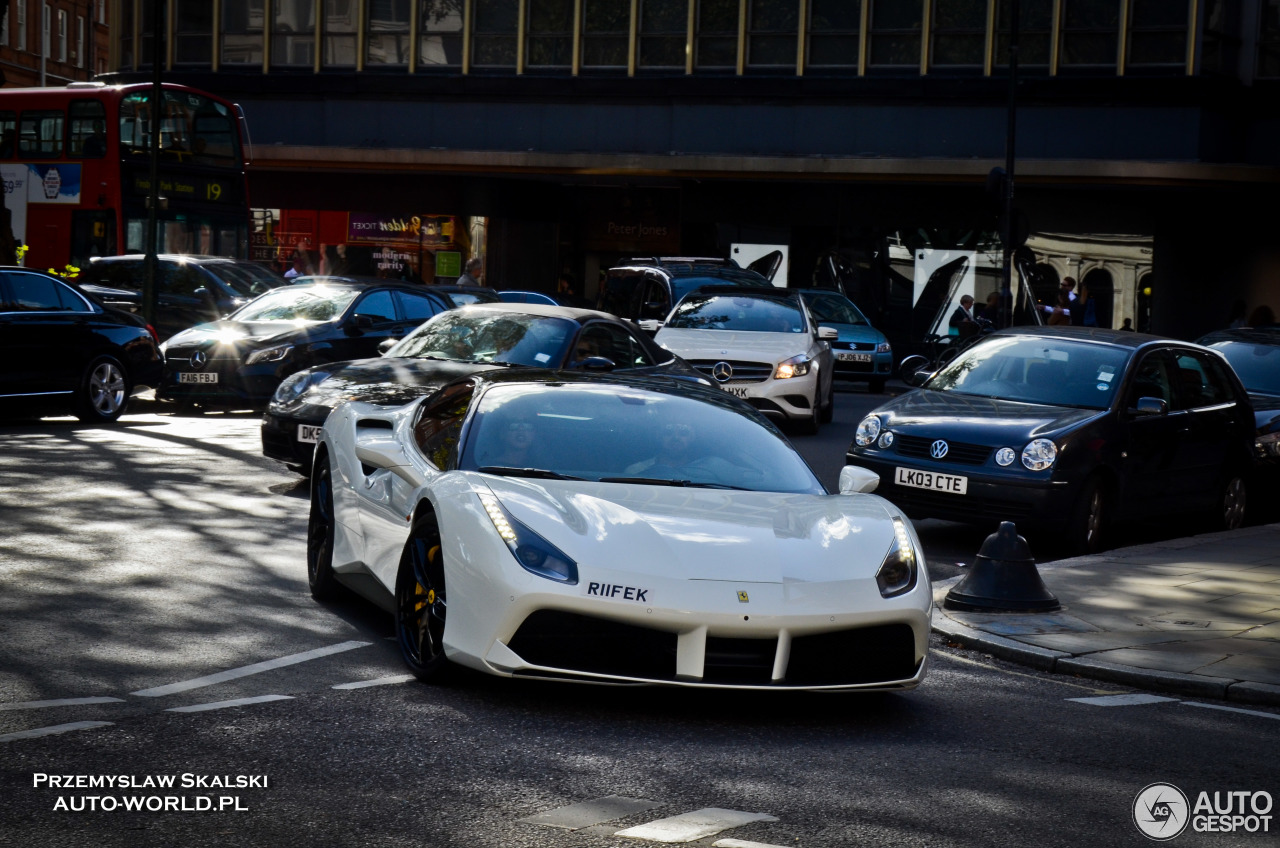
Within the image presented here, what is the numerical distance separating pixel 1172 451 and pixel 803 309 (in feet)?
28.7

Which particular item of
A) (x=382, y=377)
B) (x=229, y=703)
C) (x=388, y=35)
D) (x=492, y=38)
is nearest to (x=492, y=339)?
(x=382, y=377)

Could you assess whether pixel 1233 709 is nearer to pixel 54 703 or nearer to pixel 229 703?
pixel 229 703

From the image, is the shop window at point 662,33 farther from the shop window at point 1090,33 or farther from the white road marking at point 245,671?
the white road marking at point 245,671

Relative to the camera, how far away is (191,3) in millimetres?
40031

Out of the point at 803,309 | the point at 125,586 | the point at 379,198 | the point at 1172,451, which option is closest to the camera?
the point at 125,586

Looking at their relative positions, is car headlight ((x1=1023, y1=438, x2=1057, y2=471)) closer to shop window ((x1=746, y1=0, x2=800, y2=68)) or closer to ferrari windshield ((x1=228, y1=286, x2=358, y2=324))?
ferrari windshield ((x1=228, y1=286, x2=358, y2=324))

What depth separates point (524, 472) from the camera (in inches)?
269

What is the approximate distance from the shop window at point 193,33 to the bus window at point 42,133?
13.3m

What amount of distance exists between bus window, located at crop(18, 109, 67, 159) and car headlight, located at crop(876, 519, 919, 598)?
22889 mm

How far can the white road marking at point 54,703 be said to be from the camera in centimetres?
576

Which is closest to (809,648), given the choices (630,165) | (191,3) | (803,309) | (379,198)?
(803,309)

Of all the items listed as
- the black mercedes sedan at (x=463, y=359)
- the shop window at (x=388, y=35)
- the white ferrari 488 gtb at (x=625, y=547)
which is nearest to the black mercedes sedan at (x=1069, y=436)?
the black mercedes sedan at (x=463, y=359)

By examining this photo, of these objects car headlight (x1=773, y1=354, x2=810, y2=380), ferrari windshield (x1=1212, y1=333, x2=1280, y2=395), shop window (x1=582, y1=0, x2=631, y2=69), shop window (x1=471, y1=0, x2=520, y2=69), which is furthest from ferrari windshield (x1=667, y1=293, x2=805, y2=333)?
shop window (x1=471, y1=0, x2=520, y2=69)

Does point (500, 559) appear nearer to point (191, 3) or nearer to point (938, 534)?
point (938, 534)
